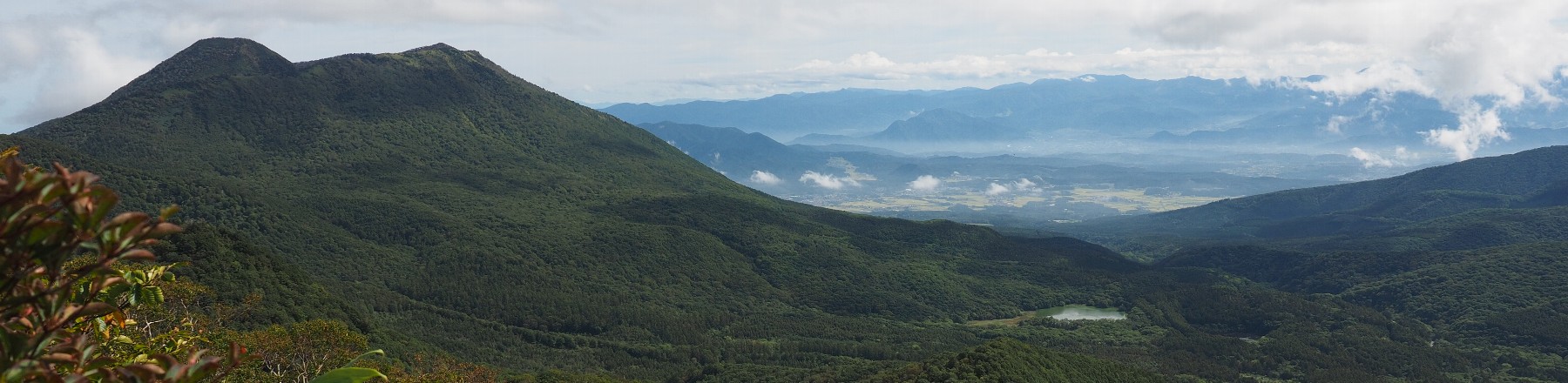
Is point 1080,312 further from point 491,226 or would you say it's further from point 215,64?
point 215,64

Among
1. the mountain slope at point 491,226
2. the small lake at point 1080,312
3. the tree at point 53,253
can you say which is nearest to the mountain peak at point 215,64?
the mountain slope at point 491,226

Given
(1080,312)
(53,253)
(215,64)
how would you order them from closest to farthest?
(53,253) < (1080,312) < (215,64)

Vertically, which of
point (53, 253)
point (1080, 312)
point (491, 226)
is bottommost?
point (1080, 312)

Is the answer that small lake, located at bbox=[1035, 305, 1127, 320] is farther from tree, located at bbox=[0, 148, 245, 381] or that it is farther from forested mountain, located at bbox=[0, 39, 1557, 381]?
tree, located at bbox=[0, 148, 245, 381]

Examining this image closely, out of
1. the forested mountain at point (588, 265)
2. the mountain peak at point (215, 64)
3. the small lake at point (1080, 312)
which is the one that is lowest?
the small lake at point (1080, 312)

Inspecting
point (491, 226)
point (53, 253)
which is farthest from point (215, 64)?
point (53, 253)

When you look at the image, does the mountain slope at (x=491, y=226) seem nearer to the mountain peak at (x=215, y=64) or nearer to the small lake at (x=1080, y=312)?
the mountain peak at (x=215, y=64)

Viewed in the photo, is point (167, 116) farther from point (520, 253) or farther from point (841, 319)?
point (841, 319)
